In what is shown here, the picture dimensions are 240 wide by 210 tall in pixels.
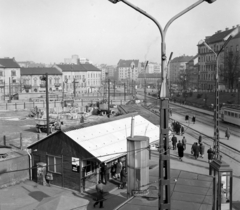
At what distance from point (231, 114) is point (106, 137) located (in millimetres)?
23875

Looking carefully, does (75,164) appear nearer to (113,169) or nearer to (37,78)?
(113,169)

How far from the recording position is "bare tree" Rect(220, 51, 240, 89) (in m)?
65.6

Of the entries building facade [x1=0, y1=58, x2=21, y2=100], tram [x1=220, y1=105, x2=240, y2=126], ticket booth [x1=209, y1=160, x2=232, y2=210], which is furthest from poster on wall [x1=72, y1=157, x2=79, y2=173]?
building facade [x1=0, y1=58, x2=21, y2=100]

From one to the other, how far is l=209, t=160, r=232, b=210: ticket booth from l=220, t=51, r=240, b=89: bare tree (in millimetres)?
58274

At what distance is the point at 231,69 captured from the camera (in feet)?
219

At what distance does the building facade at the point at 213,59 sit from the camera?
230 ft

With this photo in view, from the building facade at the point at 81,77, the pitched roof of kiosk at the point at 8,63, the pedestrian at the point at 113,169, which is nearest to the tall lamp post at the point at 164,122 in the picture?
the pedestrian at the point at 113,169

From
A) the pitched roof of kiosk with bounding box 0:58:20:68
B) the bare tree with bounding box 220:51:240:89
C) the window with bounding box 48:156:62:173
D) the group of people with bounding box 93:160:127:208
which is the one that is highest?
the pitched roof of kiosk with bounding box 0:58:20:68

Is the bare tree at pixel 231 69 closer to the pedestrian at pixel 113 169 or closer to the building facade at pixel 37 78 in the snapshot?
the building facade at pixel 37 78

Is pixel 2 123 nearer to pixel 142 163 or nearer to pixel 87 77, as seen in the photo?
pixel 142 163

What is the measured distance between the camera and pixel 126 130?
17.9 m

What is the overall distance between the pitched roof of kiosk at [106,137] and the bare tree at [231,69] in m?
51.8

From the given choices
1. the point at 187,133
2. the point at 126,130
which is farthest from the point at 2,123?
the point at 126,130

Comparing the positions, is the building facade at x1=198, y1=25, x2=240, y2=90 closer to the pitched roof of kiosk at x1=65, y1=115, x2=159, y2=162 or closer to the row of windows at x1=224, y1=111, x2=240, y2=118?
the row of windows at x1=224, y1=111, x2=240, y2=118
